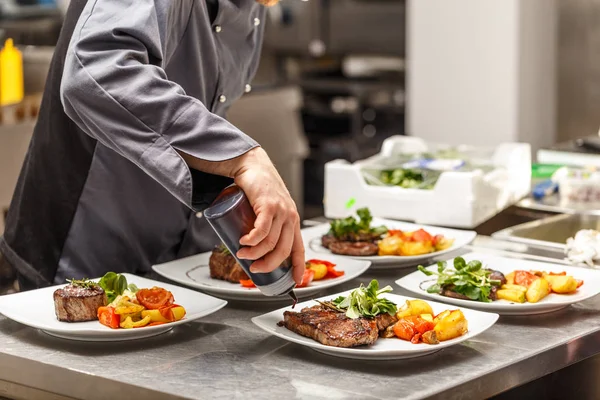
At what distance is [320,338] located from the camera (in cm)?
155

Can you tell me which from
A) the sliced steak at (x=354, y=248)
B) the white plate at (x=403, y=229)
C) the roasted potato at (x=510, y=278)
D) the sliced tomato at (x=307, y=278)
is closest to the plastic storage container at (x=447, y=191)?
the white plate at (x=403, y=229)

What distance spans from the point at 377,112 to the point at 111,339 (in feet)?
16.0

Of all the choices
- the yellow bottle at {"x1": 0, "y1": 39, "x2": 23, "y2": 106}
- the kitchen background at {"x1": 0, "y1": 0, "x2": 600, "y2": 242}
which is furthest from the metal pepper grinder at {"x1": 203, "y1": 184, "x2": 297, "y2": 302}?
the yellow bottle at {"x1": 0, "y1": 39, "x2": 23, "y2": 106}

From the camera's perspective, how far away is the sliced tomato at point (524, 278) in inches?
73.5

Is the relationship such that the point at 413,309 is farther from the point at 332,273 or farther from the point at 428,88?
the point at 428,88

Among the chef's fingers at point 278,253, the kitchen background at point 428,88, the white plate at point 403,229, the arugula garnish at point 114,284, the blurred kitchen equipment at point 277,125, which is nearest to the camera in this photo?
the chef's fingers at point 278,253

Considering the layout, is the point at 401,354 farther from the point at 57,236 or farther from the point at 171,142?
the point at 57,236

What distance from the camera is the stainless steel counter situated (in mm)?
1416

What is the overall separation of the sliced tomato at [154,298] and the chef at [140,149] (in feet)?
0.65

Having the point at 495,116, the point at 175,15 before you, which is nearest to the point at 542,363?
the point at 175,15

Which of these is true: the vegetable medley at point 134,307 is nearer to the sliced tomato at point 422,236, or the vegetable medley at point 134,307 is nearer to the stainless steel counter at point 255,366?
the stainless steel counter at point 255,366

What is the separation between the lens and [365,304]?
1.63 m

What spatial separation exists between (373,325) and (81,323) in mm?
502

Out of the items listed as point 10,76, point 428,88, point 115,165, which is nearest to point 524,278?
point 115,165
